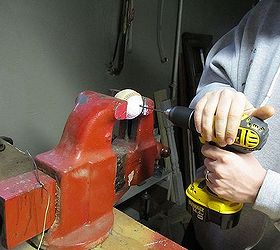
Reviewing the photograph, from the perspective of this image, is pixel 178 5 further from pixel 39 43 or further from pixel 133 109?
pixel 133 109

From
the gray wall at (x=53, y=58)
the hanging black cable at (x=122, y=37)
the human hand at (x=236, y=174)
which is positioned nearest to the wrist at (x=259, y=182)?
the human hand at (x=236, y=174)

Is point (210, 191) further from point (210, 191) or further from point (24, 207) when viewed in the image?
point (24, 207)

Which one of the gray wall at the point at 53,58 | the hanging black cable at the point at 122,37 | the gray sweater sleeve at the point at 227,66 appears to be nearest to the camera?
the gray sweater sleeve at the point at 227,66

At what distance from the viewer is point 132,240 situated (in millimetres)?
697

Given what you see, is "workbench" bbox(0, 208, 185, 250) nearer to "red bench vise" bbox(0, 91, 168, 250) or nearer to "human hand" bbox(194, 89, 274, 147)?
"red bench vise" bbox(0, 91, 168, 250)

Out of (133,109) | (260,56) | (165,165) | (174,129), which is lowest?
(165,165)

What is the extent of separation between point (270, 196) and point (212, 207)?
0.41ft

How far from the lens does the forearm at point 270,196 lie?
61 cm

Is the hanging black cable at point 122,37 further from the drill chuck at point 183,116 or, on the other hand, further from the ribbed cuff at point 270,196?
the ribbed cuff at point 270,196

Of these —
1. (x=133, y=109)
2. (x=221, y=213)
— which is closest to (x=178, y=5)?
(x=133, y=109)

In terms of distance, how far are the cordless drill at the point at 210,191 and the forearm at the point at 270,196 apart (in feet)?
0.22

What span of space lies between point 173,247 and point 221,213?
123mm

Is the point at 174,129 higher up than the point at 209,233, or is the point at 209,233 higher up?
the point at 209,233

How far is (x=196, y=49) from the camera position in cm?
214
